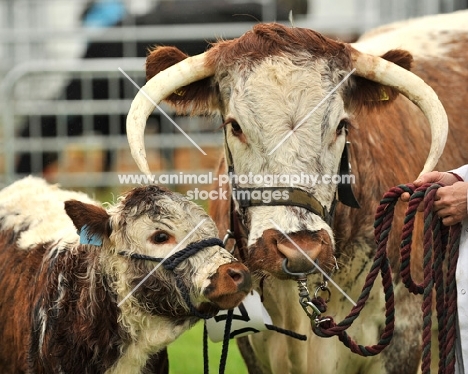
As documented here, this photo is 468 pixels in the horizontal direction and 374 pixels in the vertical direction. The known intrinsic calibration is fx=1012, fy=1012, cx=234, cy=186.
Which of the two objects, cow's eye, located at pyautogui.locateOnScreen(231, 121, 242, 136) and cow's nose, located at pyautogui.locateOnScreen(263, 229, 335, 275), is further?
cow's eye, located at pyautogui.locateOnScreen(231, 121, 242, 136)

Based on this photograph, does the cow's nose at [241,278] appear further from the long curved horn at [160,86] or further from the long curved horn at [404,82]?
the long curved horn at [404,82]

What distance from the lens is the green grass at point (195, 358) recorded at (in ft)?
24.1

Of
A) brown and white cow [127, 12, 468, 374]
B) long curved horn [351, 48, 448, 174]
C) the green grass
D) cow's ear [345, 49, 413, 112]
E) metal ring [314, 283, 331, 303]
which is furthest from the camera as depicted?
the green grass

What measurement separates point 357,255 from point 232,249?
A: 63 cm

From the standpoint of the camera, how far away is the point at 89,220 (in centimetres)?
A: 430

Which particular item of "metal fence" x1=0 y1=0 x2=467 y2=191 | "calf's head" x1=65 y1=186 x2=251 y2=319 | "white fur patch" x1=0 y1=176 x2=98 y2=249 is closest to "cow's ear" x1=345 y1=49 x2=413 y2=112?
"calf's head" x1=65 y1=186 x2=251 y2=319

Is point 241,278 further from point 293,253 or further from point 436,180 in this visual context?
point 436,180

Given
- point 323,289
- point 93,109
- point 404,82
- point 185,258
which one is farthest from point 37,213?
point 93,109

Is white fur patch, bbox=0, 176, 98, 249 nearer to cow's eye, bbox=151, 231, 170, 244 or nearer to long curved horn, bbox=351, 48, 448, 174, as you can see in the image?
cow's eye, bbox=151, 231, 170, 244

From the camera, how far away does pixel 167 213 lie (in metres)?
4.28

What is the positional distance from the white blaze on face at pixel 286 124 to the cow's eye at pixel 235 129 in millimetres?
17

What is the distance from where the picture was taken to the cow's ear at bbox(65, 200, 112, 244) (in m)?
4.24

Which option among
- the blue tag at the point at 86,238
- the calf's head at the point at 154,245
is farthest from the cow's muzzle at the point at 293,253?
the blue tag at the point at 86,238

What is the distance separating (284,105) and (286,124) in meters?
0.09
